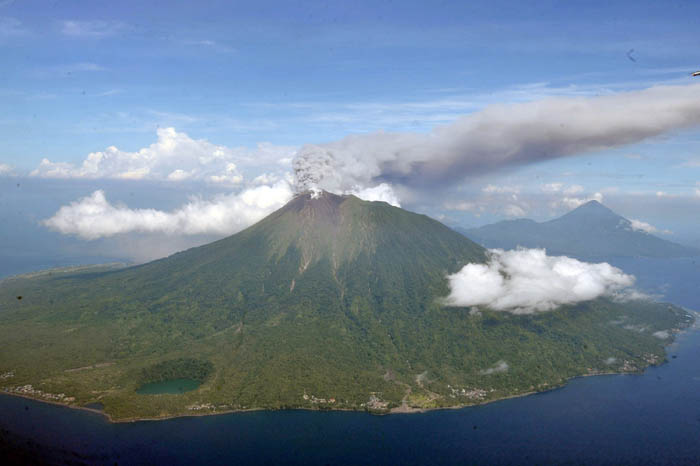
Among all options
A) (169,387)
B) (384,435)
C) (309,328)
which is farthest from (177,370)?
(384,435)

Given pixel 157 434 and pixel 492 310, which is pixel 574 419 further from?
pixel 157 434

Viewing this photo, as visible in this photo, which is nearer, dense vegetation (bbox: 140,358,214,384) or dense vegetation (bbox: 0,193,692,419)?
dense vegetation (bbox: 0,193,692,419)

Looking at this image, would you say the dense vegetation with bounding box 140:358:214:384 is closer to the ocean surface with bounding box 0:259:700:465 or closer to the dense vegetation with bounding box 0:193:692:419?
the dense vegetation with bounding box 0:193:692:419

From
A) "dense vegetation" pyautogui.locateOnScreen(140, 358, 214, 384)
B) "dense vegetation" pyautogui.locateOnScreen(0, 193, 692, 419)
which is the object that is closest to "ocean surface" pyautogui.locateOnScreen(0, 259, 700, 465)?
"dense vegetation" pyautogui.locateOnScreen(0, 193, 692, 419)

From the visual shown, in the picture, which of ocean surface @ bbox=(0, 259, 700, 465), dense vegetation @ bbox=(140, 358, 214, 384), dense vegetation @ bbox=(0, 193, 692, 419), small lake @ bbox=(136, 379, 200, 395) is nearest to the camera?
ocean surface @ bbox=(0, 259, 700, 465)

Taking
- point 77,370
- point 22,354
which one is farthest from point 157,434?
point 22,354

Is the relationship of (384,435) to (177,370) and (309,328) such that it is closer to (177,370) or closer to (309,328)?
(309,328)
